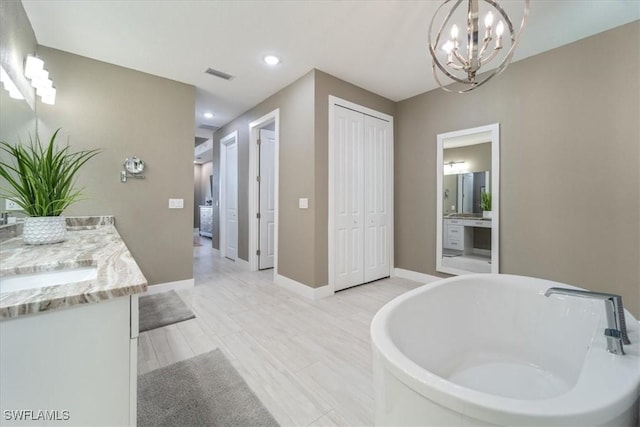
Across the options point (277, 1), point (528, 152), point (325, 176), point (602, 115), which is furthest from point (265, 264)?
point (602, 115)

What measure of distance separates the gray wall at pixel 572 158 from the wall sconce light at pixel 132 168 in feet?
12.8

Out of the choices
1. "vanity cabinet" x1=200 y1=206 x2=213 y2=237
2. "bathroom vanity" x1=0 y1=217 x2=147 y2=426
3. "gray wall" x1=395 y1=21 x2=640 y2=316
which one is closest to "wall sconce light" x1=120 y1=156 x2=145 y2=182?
"bathroom vanity" x1=0 y1=217 x2=147 y2=426

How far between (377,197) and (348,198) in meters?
0.59

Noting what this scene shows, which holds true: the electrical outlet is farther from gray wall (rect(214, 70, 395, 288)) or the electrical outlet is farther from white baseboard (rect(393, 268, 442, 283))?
white baseboard (rect(393, 268, 442, 283))

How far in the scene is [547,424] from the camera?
642 millimetres

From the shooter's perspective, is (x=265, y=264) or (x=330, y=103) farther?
(x=265, y=264)

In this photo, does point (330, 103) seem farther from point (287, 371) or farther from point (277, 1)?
point (287, 371)

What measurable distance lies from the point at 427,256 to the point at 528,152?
5.50ft

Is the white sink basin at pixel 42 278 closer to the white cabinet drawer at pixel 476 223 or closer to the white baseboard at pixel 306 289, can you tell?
the white baseboard at pixel 306 289

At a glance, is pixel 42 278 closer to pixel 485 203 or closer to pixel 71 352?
pixel 71 352

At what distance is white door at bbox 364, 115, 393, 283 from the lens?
11.5 feet

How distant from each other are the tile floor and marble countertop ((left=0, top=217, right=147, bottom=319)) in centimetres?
91

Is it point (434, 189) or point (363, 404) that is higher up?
point (434, 189)

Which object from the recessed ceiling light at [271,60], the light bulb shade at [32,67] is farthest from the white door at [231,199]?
the light bulb shade at [32,67]
